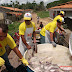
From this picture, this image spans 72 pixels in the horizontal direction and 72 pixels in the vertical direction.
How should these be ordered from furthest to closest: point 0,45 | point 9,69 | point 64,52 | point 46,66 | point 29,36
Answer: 1. point 29,36
2. point 9,69
3. point 64,52
4. point 0,45
5. point 46,66

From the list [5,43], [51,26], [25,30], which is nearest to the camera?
[5,43]

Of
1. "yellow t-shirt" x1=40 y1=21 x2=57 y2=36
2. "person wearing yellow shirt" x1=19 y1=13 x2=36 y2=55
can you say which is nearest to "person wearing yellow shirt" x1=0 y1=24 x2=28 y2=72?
"person wearing yellow shirt" x1=19 y1=13 x2=36 y2=55

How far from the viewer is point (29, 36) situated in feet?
8.38

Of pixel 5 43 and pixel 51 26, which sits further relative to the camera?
pixel 51 26

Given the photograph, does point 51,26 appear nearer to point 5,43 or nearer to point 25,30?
point 25,30

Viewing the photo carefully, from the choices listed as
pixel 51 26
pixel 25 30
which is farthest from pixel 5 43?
pixel 51 26

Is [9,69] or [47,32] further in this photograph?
[47,32]

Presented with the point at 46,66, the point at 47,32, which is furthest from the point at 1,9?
the point at 46,66

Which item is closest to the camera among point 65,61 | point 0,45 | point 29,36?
point 0,45

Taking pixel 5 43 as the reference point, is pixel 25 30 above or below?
above

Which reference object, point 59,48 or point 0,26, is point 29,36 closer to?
point 59,48

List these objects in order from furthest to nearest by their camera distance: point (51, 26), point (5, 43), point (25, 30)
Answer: point (51, 26) → point (25, 30) → point (5, 43)

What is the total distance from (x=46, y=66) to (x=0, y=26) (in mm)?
1045

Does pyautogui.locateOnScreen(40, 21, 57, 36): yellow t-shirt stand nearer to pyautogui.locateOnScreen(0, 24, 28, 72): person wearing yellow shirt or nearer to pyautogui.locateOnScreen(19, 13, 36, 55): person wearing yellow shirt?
pyautogui.locateOnScreen(19, 13, 36, 55): person wearing yellow shirt
